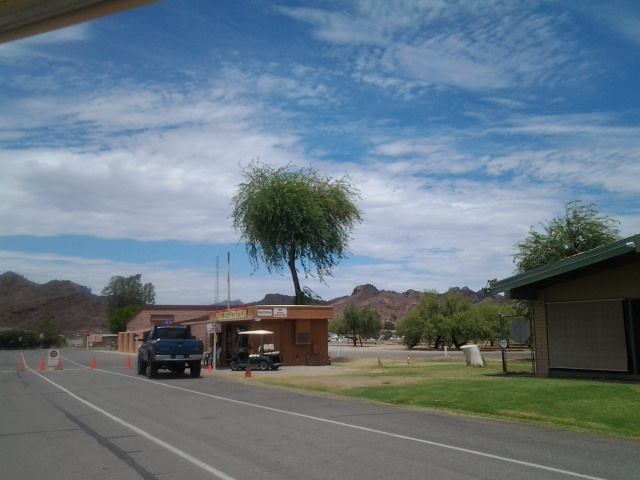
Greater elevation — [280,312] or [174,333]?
[280,312]

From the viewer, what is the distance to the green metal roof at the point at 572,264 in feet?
62.0

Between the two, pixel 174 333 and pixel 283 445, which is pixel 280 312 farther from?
pixel 283 445

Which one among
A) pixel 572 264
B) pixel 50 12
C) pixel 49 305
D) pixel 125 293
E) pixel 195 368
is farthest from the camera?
pixel 49 305

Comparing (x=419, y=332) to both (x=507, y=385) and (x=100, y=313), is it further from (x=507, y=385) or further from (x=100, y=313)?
(x=100, y=313)

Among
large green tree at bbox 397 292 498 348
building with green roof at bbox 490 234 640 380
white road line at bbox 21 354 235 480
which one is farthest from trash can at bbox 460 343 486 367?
large green tree at bbox 397 292 498 348

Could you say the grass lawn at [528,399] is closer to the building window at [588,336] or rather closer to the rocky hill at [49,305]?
the building window at [588,336]

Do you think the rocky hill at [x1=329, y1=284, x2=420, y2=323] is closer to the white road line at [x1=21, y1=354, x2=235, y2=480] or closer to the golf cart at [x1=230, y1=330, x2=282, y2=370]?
the golf cart at [x1=230, y1=330, x2=282, y2=370]

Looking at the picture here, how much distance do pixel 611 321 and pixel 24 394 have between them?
19636mm

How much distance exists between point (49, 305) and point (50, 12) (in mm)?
179611

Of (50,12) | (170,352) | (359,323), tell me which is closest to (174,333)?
(170,352)

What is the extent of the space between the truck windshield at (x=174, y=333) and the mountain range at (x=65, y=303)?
13043 centimetres

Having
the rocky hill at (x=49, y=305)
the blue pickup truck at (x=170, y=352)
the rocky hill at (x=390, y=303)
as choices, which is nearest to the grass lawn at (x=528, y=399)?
the blue pickup truck at (x=170, y=352)

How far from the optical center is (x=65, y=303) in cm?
17762

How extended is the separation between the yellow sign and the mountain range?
12069 centimetres
